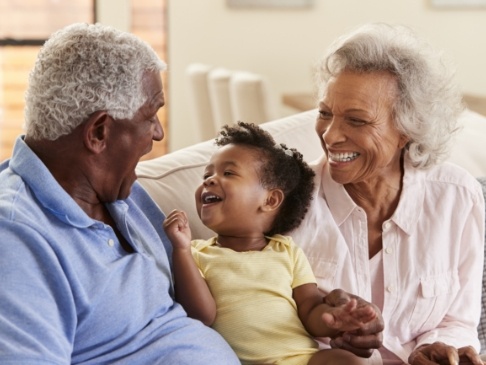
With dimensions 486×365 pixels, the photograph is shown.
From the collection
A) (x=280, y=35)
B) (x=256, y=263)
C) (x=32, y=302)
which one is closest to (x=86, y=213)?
(x=32, y=302)

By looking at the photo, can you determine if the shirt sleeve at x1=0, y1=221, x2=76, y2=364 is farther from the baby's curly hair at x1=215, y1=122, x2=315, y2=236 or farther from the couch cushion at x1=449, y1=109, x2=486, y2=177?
the couch cushion at x1=449, y1=109, x2=486, y2=177

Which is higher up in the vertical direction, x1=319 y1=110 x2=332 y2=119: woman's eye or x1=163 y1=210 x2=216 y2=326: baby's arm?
x1=319 y1=110 x2=332 y2=119: woman's eye

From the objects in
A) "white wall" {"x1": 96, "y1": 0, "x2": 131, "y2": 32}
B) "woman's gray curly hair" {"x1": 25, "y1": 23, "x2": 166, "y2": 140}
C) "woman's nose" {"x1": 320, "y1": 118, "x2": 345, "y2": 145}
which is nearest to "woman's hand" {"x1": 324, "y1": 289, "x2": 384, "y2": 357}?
"woman's nose" {"x1": 320, "y1": 118, "x2": 345, "y2": 145}

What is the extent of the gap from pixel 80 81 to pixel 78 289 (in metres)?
0.38

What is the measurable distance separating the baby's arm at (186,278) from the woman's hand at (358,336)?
273 millimetres

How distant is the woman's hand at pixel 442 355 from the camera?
199 centimetres

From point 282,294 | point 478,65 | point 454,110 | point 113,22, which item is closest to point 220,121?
point 113,22

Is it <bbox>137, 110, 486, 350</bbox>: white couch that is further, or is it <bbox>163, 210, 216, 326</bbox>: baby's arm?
<bbox>137, 110, 486, 350</bbox>: white couch

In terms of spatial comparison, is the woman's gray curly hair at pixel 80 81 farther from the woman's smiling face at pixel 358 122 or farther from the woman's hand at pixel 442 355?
the woman's hand at pixel 442 355

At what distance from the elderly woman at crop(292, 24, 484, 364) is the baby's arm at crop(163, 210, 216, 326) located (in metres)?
0.34

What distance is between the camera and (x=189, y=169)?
226 cm

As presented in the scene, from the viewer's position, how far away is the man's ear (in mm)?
1659

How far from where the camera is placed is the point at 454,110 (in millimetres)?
2312

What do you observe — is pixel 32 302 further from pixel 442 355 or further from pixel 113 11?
pixel 113 11
